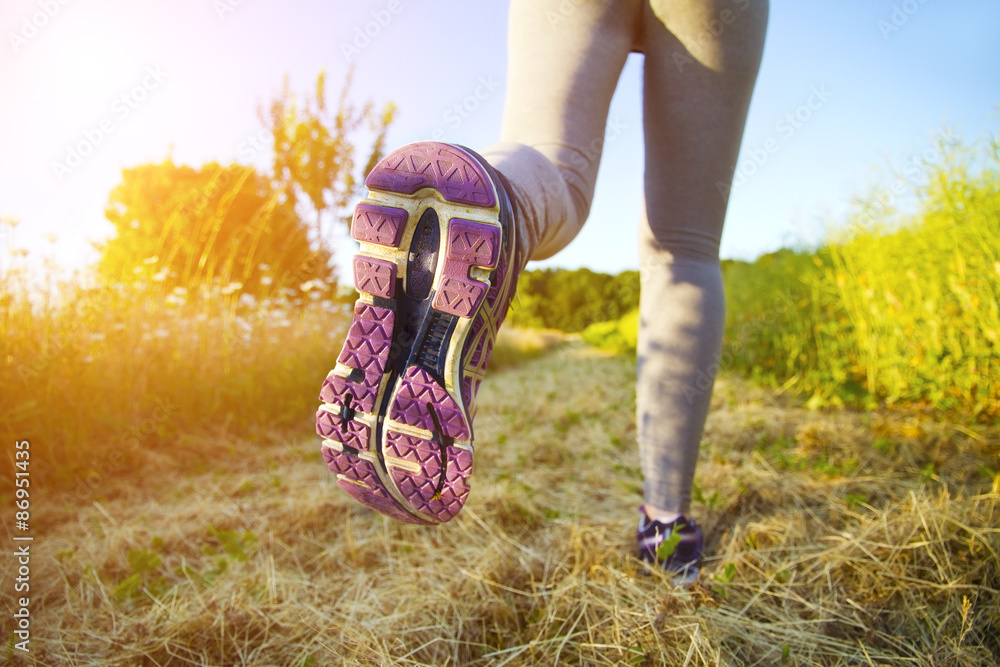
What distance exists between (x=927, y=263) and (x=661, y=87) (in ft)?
7.63

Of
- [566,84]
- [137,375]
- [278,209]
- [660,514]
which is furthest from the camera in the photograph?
[278,209]

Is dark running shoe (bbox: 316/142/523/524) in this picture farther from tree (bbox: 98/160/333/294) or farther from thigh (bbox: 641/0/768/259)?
tree (bbox: 98/160/333/294)

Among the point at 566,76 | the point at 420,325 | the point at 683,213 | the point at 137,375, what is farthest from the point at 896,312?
the point at 137,375

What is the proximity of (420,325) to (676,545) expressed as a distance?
759mm

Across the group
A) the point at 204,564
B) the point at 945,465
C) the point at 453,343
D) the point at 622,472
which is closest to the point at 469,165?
the point at 453,343

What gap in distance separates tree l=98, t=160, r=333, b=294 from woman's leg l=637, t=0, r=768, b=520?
2349 mm

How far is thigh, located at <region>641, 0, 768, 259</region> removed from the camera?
3.59 ft

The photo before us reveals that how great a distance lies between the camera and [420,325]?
750 millimetres

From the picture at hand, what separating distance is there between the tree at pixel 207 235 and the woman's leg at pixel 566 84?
89.6 inches

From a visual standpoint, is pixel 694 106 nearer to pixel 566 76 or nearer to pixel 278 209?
pixel 566 76

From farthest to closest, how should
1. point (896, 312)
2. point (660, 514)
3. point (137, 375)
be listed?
point (896, 312) < point (137, 375) < point (660, 514)

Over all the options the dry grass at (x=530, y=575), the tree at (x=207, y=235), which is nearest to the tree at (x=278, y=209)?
the tree at (x=207, y=235)

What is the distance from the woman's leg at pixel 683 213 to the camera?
1.11m

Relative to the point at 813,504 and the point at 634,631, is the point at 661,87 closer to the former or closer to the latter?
the point at 634,631
